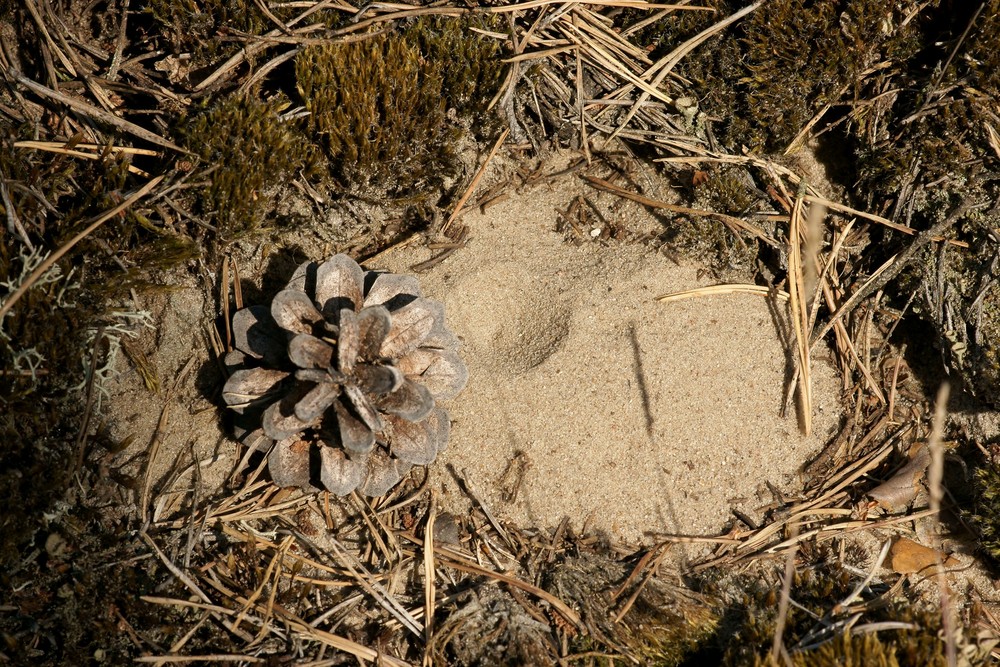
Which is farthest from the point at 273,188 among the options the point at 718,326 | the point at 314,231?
the point at 718,326

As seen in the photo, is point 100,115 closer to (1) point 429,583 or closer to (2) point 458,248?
(2) point 458,248

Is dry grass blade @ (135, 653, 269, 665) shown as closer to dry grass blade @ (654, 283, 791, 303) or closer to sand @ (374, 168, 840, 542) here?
sand @ (374, 168, 840, 542)

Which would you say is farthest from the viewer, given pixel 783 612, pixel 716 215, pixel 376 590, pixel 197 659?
pixel 716 215

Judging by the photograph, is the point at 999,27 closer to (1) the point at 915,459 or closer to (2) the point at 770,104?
(2) the point at 770,104

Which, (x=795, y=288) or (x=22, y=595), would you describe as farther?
(x=795, y=288)

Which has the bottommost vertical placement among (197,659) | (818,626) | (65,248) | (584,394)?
(197,659)

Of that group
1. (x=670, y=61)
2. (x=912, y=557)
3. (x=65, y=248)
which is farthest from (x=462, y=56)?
(x=912, y=557)

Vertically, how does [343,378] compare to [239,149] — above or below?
below
